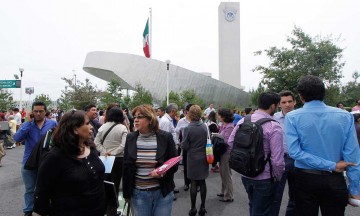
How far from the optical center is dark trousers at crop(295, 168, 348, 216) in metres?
2.30

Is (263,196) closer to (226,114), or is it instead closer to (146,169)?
(146,169)

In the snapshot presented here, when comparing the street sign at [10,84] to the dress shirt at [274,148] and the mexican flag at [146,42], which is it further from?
the dress shirt at [274,148]

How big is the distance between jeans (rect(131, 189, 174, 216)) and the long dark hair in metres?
0.80

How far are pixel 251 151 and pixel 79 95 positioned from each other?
32130 mm

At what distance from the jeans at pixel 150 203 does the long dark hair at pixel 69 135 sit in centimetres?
80

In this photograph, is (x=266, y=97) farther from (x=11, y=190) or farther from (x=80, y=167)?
(x=11, y=190)

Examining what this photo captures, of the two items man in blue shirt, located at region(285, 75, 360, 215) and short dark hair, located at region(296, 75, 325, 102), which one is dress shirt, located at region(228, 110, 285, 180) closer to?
man in blue shirt, located at region(285, 75, 360, 215)

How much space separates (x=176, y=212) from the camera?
15.1 feet

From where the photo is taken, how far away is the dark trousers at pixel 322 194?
7.54ft

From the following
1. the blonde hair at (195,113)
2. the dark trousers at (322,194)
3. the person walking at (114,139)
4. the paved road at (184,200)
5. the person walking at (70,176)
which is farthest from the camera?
the paved road at (184,200)

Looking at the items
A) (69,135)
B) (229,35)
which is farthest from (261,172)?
(229,35)

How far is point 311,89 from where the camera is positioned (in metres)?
2.49

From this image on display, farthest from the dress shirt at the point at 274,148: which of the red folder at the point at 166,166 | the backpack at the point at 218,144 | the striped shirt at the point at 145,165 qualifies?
the backpack at the point at 218,144

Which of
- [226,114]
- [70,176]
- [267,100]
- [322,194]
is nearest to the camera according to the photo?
[70,176]
